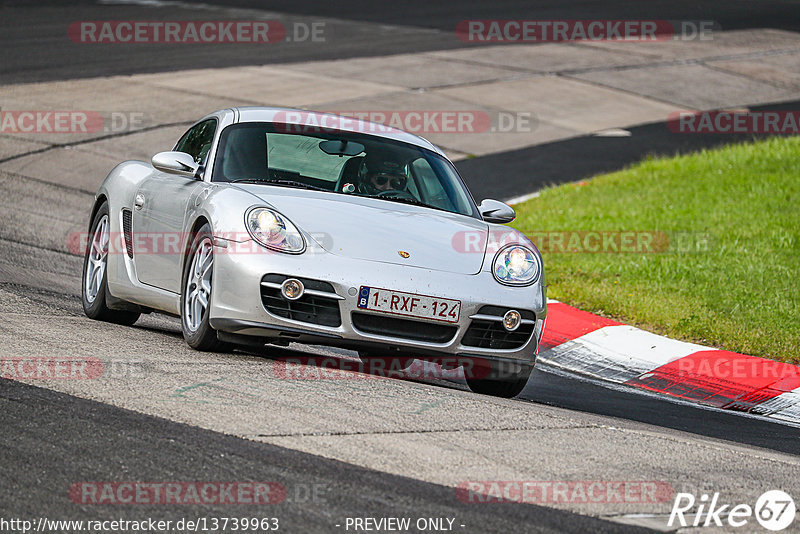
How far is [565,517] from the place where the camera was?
4.34m

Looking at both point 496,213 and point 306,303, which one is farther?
point 496,213

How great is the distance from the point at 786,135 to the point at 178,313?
523 inches

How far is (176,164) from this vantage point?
7219 mm

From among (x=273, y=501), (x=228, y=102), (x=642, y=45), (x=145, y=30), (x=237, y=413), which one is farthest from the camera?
(x=642, y=45)

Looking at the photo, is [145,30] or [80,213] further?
[145,30]

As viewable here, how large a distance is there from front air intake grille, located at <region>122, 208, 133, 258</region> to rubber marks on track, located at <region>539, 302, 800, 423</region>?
9.63 ft

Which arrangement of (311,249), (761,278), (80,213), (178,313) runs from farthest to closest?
(80,213)
(761,278)
(178,313)
(311,249)

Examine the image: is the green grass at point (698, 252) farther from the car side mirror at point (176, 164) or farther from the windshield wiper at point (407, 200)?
the car side mirror at point (176, 164)

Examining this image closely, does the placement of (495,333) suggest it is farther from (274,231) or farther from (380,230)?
(274,231)

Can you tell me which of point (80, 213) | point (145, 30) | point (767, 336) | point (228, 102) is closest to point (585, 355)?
point (767, 336)

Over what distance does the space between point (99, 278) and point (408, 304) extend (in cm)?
273

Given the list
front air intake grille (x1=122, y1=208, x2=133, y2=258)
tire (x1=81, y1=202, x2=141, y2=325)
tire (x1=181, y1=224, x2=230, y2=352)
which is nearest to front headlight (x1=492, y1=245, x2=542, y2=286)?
tire (x1=181, y1=224, x2=230, y2=352)

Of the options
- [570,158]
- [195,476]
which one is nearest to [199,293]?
[195,476]

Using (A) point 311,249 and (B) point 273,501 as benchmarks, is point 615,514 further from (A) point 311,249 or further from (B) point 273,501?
(A) point 311,249
